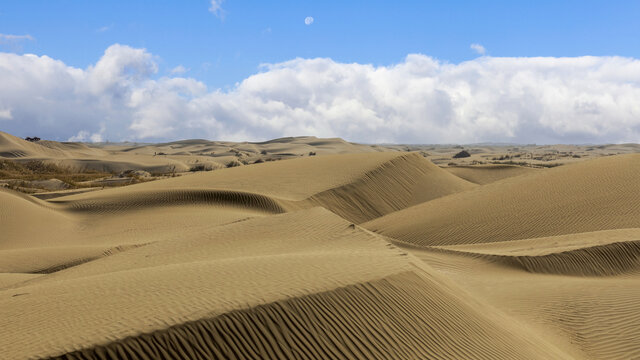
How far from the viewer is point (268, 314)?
628 centimetres

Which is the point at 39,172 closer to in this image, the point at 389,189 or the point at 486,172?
the point at 389,189

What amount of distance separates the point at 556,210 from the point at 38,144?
6832cm

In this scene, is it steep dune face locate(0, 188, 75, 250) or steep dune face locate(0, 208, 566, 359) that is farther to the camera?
steep dune face locate(0, 188, 75, 250)

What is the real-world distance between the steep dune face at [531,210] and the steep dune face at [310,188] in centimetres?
349

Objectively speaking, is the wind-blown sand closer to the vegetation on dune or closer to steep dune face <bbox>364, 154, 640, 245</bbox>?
steep dune face <bbox>364, 154, 640, 245</bbox>

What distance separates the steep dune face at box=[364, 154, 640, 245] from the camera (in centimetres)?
1903

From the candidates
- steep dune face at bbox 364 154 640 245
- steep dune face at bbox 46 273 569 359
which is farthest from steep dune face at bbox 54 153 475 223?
steep dune face at bbox 46 273 569 359

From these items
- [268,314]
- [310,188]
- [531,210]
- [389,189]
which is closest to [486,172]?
[389,189]

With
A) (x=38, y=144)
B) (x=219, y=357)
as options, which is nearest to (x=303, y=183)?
(x=219, y=357)

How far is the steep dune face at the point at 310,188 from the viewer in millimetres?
24266


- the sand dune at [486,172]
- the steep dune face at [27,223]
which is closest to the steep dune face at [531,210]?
the steep dune face at [27,223]

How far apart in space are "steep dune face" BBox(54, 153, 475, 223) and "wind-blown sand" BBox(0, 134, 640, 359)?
0.49ft

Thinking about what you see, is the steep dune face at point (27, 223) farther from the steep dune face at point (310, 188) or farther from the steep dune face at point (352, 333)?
the steep dune face at point (352, 333)

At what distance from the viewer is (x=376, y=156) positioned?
32.0m
